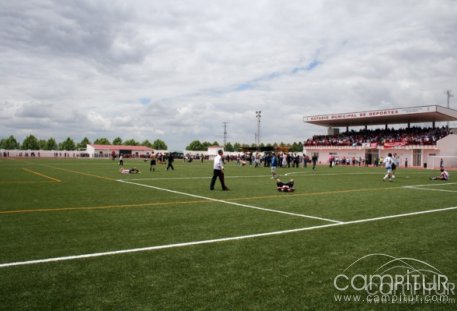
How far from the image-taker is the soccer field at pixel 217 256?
4.06 meters

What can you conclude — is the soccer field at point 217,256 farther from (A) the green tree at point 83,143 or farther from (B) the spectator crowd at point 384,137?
(A) the green tree at point 83,143

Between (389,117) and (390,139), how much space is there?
14.7 ft

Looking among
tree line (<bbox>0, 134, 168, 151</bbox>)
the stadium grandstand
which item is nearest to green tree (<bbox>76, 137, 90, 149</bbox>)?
tree line (<bbox>0, 134, 168, 151</bbox>)

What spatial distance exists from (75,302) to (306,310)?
254cm

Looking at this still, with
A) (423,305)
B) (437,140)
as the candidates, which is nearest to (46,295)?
(423,305)

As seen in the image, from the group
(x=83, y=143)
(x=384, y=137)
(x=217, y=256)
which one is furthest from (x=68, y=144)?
(x=217, y=256)

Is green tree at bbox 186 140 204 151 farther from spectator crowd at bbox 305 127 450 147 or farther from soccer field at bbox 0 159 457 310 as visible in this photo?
soccer field at bbox 0 159 457 310

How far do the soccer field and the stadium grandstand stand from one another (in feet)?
144

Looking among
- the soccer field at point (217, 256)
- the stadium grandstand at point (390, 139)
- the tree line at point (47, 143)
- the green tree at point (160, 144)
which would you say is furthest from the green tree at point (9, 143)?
the soccer field at point (217, 256)

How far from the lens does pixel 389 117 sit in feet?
207

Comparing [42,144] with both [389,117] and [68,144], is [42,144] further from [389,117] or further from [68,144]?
[389,117]

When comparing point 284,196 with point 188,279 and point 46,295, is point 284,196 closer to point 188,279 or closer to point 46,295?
point 188,279

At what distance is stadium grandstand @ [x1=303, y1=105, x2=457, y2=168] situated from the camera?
5388cm

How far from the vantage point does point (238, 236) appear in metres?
7.04
